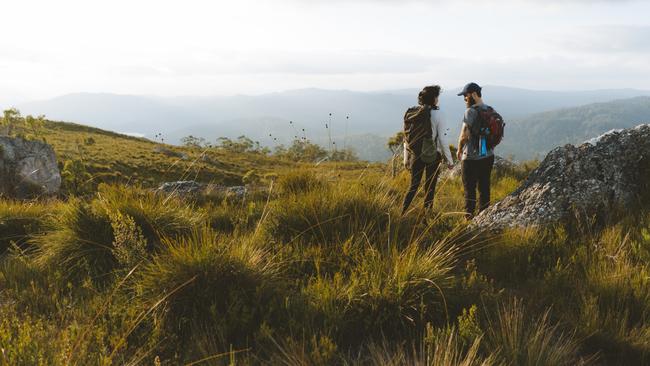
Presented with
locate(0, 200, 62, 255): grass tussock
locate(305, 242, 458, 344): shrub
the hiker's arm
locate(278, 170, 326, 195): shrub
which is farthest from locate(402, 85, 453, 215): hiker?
locate(0, 200, 62, 255): grass tussock

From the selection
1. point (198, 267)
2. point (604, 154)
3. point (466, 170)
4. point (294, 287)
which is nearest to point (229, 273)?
point (198, 267)

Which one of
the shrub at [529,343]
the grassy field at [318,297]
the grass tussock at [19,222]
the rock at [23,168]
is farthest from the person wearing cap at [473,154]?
the rock at [23,168]

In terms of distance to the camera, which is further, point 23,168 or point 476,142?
point 23,168

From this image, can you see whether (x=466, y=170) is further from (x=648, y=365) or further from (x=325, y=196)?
(x=648, y=365)

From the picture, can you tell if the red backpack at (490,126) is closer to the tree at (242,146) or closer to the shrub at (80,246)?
the shrub at (80,246)

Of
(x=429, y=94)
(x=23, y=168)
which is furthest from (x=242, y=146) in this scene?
(x=429, y=94)

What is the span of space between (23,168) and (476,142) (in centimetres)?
1708

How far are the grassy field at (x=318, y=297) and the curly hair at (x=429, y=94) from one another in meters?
2.97

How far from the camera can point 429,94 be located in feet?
23.2

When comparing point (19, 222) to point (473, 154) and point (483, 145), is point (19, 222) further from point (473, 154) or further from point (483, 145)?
point (483, 145)

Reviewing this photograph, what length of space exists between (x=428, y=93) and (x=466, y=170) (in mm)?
1543

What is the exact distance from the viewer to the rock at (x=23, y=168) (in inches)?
577

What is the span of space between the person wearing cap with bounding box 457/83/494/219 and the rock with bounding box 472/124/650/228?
88 cm

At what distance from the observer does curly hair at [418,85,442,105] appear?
278 inches
